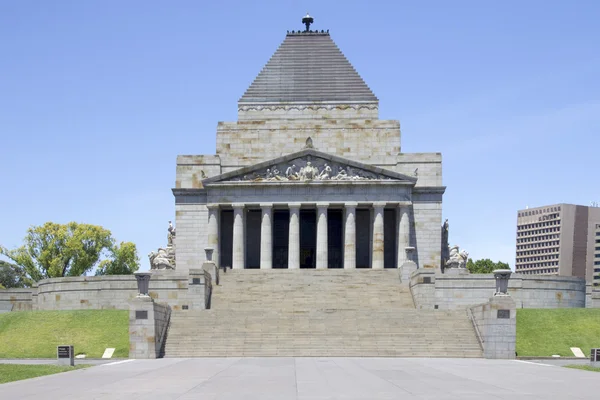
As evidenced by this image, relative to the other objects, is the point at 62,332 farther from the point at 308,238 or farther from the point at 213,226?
the point at 308,238

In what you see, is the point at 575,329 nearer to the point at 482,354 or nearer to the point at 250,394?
the point at 482,354

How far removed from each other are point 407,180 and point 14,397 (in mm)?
55665

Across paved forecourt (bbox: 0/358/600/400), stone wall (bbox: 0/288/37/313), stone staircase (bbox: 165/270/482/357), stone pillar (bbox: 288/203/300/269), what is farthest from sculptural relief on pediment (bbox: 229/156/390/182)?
paved forecourt (bbox: 0/358/600/400)

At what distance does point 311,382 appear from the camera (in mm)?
26750

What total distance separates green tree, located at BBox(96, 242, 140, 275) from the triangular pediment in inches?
1767

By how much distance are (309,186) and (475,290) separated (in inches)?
822

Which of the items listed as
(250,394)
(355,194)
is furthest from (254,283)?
(250,394)

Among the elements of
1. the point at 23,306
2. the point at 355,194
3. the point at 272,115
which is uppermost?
the point at 272,115

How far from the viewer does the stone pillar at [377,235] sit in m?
74.1

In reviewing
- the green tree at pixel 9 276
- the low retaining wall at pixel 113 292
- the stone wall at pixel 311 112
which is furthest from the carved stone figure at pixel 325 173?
the green tree at pixel 9 276

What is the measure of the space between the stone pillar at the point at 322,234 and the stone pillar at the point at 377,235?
4323 mm

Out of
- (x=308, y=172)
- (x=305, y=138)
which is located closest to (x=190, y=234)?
(x=308, y=172)

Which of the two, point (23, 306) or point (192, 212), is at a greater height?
point (192, 212)

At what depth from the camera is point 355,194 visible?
246ft
